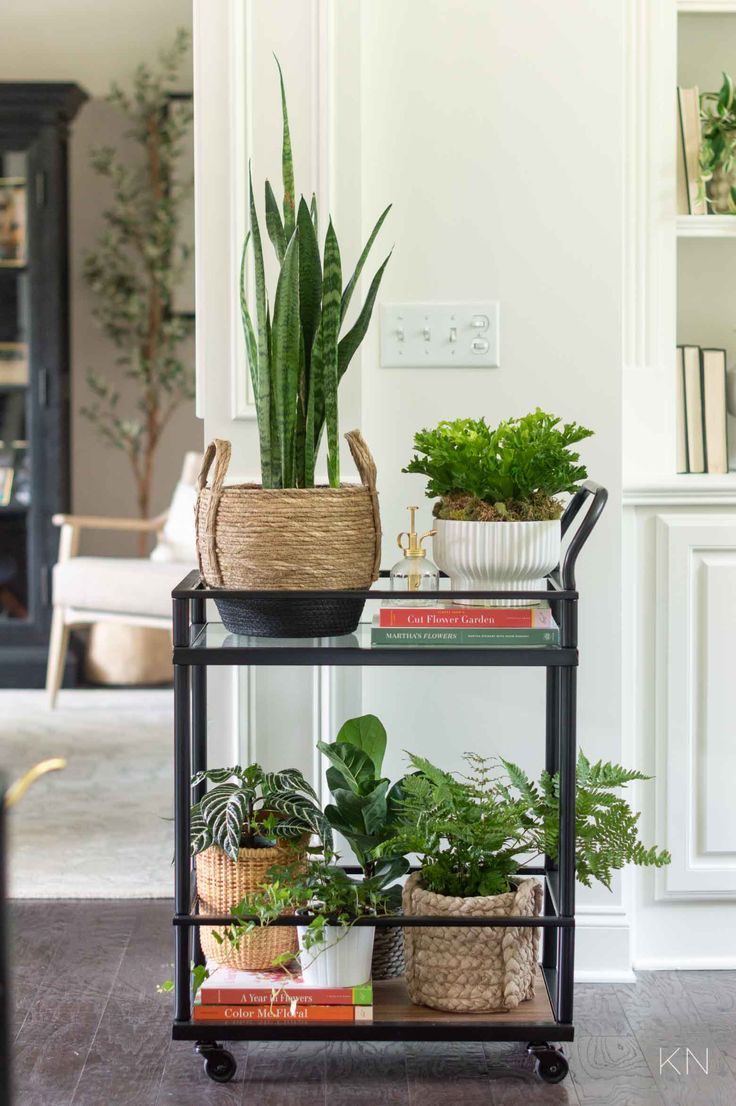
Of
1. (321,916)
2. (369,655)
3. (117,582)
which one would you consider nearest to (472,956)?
(321,916)

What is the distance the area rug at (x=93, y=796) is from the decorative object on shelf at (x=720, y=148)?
1.59m

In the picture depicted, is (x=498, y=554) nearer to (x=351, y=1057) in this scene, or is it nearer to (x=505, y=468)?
(x=505, y=468)

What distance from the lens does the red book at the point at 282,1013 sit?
1854mm

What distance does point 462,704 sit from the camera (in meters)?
2.28

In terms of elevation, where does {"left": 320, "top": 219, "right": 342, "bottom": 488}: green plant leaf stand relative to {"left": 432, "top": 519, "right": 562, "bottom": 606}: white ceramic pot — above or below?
above

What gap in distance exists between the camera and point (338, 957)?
1.86 meters

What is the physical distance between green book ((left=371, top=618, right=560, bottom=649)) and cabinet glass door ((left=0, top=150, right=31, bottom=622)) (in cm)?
332

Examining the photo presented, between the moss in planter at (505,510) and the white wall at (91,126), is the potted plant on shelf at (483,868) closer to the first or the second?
the moss in planter at (505,510)

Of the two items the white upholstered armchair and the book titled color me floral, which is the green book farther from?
the white upholstered armchair

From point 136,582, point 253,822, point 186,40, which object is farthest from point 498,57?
point 186,40

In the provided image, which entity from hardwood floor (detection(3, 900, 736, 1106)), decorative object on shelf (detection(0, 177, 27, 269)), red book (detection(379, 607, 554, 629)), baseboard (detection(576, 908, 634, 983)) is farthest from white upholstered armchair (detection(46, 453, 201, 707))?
red book (detection(379, 607, 554, 629))

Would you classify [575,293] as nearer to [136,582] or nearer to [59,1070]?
[59,1070]

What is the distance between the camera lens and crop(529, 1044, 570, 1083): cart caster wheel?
1887 mm

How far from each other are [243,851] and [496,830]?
38 cm
